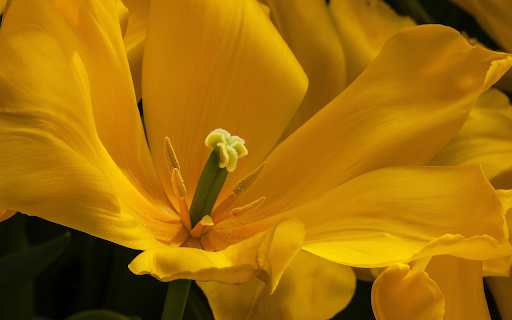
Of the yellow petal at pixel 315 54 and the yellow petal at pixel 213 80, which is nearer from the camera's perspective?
the yellow petal at pixel 213 80

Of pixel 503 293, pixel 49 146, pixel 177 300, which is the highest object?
pixel 49 146

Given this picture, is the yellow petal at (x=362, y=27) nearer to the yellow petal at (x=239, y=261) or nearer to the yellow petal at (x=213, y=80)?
the yellow petal at (x=213, y=80)

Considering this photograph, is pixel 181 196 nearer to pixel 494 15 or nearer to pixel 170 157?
pixel 170 157

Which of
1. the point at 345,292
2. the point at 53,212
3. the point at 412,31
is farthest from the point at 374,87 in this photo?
the point at 53,212

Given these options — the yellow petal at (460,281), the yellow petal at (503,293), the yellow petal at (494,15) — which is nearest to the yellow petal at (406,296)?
the yellow petal at (460,281)

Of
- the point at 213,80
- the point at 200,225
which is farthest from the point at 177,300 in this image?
the point at 213,80

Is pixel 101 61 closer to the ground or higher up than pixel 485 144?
higher up

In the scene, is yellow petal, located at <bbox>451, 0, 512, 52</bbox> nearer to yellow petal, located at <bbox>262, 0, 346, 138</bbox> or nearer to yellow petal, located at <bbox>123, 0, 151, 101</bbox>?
yellow petal, located at <bbox>262, 0, 346, 138</bbox>

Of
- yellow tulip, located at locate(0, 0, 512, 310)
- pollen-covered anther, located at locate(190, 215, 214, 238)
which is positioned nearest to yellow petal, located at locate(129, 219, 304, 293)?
yellow tulip, located at locate(0, 0, 512, 310)
